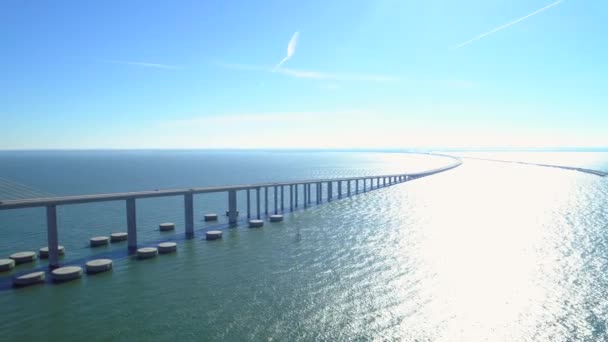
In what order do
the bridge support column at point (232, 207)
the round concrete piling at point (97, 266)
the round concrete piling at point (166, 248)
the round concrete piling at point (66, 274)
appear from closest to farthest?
the round concrete piling at point (66, 274), the round concrete piling at point (97, 266), the round concrete piling at point (166, 248), the bridge support column at point (232, 207)

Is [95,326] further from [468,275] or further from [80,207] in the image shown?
[80,207]

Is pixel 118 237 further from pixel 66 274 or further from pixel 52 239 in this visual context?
pixel 66 274

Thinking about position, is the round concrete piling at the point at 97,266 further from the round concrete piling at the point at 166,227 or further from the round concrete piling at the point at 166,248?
the round concrete piling at the point at 166,227

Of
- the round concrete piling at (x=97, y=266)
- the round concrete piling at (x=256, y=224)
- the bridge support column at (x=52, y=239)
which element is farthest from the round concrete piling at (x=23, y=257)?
the round concrete piling at (x=256, y=224)

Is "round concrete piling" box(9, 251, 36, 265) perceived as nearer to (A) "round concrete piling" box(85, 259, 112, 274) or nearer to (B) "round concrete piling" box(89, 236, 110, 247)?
(B) "round concrete piling" box(89, 236, 110, 247)

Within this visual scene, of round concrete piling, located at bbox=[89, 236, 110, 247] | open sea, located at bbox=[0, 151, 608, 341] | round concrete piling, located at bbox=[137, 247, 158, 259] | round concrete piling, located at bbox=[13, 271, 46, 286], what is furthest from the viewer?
round concrete piling, located at bbox=[89, 236, 110, 247]

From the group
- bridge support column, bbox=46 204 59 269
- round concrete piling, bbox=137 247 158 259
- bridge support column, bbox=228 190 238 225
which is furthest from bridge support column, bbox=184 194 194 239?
bridge support column, bbox=46 204 59 269
